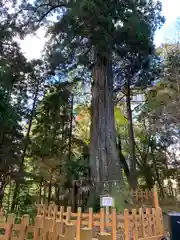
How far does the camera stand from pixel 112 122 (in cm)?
777

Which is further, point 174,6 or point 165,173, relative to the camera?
point 165,173

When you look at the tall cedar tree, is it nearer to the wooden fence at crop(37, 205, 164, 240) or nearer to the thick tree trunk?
the thick tree trunk

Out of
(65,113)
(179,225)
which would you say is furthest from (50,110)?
(179,225)

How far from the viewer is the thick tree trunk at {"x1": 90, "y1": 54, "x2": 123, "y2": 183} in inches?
275

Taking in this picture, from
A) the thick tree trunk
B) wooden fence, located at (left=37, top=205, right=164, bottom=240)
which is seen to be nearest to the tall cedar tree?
the thick tree trunk

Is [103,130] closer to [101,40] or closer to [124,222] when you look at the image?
[101,40]

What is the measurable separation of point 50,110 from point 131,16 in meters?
5.70

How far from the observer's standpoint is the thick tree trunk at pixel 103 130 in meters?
6.97

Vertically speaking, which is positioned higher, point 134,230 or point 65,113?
point 65,113

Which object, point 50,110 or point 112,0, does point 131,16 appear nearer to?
point 112,0

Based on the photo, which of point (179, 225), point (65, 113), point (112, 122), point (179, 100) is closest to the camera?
point (179, 225)

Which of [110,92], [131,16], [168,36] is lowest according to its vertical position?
[110,92]

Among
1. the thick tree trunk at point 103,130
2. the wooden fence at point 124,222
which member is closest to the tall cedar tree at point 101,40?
the thick tree trunk at point 103,130

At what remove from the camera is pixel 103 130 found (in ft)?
24.7
